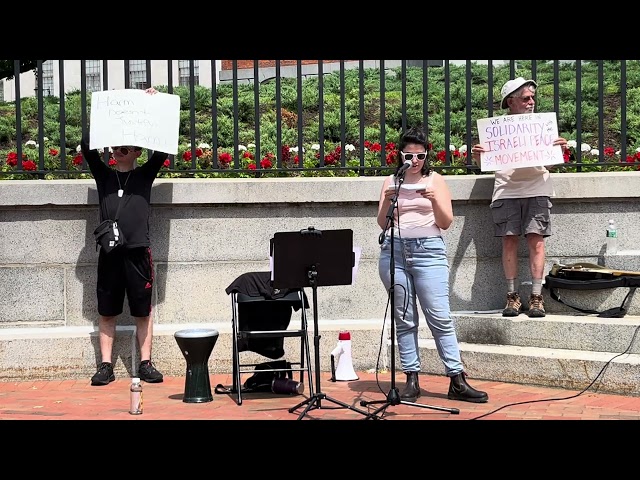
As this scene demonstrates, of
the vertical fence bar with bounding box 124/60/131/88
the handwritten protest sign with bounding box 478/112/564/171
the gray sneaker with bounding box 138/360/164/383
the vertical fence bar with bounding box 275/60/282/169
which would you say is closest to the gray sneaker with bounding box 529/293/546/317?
the handwritten protest sign with bounding box 478/112/564/171

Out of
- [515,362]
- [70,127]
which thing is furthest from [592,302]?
[70,127]

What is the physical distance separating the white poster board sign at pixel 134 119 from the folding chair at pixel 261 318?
1.51 m

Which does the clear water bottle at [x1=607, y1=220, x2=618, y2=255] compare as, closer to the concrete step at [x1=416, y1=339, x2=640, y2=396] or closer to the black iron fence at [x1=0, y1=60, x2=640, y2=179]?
the black iron fence at [x1=0, y1=60, x2=640, y2=179]

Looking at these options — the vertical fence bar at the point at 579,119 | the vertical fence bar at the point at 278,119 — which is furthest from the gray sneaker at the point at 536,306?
the vertical fence bar at the point at 278,119

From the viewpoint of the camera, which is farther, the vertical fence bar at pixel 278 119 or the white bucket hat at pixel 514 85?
the vertical fence bar at pixel 278 119

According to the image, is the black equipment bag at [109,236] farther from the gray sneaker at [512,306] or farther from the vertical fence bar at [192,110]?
the gray sneaker at [512,306]

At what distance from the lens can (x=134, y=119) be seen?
9.28 meters

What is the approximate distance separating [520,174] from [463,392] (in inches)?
88.5

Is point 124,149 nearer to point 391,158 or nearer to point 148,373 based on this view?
point 148,373

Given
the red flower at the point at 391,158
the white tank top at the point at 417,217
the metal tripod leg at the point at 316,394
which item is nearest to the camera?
the metal tripod leg at the point at 316,394

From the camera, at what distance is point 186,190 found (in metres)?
9.64

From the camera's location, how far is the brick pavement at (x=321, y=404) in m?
7.77

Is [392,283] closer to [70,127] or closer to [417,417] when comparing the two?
[417,417]

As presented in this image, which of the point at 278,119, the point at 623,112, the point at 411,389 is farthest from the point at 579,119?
the point at 411,389
